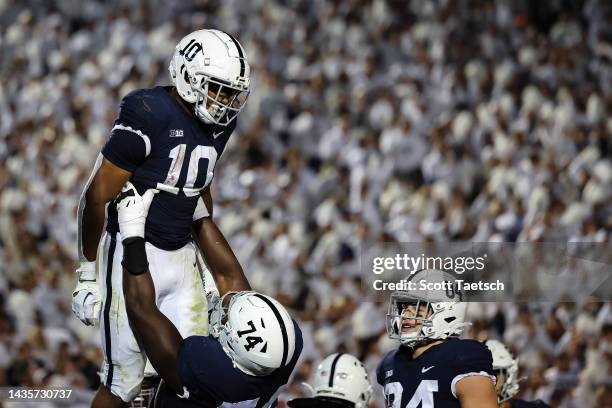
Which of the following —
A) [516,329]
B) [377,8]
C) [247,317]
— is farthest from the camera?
[377,8]

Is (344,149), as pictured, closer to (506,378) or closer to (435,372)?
(506,378)

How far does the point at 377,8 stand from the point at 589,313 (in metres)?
5.75

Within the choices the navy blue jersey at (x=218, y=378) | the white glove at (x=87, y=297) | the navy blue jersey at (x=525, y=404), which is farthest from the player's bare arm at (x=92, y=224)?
the navy blue jersey at (x=525, y=404)

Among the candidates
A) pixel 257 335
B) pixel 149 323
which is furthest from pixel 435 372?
pixel 149 323

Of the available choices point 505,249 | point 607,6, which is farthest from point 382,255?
point 607,6

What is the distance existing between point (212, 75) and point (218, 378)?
118cm

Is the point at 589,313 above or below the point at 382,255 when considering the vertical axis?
below

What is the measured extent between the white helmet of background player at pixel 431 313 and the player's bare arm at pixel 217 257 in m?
0.79

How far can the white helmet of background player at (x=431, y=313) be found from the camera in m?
4.31

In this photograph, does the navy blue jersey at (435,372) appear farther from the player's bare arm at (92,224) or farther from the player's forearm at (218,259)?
the player's bare arm at (92,224)

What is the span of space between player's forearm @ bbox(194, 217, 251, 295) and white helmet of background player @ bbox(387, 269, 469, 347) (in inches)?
31.1

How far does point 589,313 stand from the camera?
359 inches

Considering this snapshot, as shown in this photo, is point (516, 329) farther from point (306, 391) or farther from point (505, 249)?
point (306, 391)

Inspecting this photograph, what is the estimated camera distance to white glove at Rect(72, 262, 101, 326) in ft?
14.6
